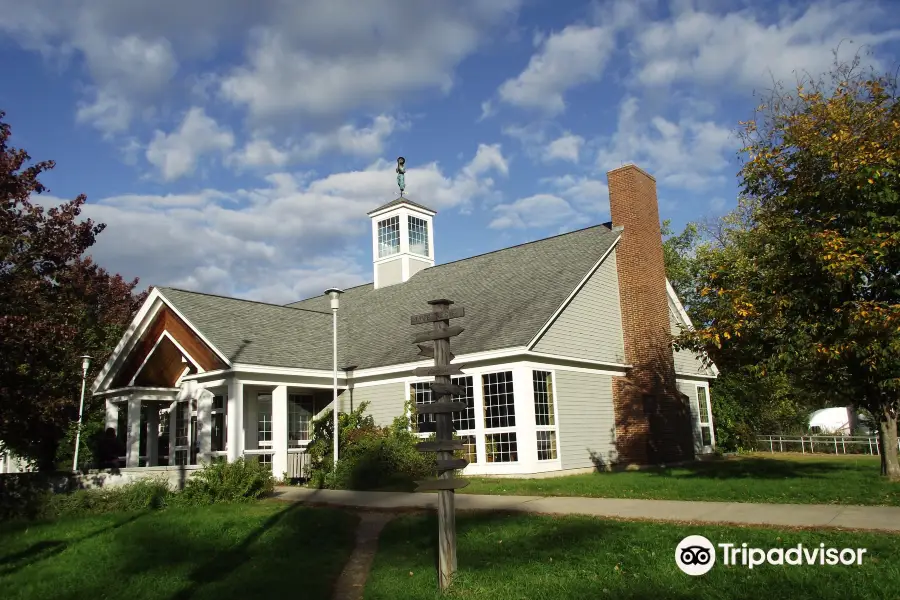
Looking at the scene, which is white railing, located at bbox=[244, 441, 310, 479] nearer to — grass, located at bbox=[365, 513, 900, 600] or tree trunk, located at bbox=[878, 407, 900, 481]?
grass, located at bbox=[365, 513, 900, 600]

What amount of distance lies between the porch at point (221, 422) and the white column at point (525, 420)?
555cm

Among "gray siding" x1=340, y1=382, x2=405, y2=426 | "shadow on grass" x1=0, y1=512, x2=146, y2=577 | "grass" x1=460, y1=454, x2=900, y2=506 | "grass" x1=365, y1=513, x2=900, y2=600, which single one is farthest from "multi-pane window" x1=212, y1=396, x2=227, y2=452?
"grass" x1=365, y1=513, x2=900, y2=600

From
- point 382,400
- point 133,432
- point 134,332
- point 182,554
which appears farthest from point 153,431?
point 182,554

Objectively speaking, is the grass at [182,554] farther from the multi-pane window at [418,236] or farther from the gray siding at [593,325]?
the multi-pane window at [418,236]

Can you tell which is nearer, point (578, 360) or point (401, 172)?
point (578, 360)

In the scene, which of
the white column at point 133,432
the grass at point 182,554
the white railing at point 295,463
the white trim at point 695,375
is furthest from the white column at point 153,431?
the white trim at point 695,375

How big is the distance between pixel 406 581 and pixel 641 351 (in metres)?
15.0

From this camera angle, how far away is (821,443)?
96.1ft

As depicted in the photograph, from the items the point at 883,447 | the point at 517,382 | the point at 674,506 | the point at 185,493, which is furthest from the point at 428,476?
the point at 883,447

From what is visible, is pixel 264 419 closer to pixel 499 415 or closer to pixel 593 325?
pixel 499 415

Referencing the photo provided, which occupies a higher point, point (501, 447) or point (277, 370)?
point (277, 370)

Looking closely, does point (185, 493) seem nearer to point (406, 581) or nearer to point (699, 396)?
point (406, 581)

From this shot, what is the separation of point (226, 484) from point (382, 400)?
689 cm

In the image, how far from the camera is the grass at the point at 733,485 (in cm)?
1198
